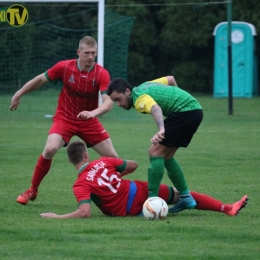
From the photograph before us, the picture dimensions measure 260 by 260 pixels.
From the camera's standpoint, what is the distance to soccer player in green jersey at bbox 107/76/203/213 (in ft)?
24.3

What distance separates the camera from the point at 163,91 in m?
7.56

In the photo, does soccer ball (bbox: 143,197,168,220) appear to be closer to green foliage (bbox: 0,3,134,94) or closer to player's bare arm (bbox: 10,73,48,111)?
player's bare arm (bbox: 10,73,48,111)

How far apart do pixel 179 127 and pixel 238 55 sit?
26103 millimetres

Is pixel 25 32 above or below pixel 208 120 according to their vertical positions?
above

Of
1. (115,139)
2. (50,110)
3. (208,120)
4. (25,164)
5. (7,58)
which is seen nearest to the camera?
(25,164)

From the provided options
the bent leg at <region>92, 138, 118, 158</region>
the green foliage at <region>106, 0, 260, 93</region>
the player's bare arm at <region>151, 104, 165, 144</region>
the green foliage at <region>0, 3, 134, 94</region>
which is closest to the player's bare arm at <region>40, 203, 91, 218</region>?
the player's bare arm at <region>151, 104, 165, 144</region>

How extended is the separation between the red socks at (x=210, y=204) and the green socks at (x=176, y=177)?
0.35 ft

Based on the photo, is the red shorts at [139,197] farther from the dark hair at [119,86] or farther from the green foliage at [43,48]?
the green foliage at [43,48]

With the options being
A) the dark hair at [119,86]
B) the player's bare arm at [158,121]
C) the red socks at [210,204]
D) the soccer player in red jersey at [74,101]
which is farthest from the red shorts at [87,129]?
the player's bare arm at [158,121]

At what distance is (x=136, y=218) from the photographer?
24.5ft

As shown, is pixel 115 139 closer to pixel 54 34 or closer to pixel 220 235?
pixel 220 235

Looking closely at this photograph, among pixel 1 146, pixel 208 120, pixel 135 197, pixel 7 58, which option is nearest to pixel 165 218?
pixel 135 197

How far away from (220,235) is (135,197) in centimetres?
127

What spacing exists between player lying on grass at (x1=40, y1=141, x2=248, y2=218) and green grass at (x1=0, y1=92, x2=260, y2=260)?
0.41 ft
